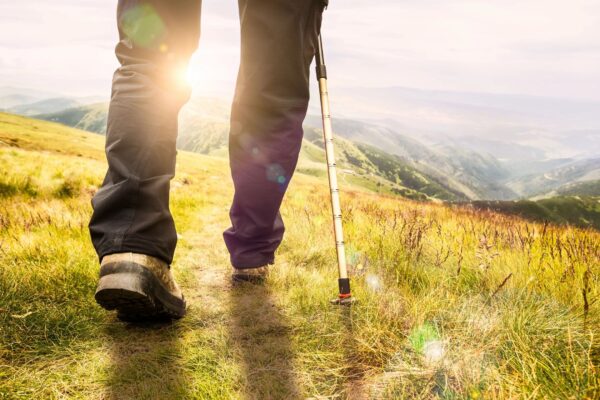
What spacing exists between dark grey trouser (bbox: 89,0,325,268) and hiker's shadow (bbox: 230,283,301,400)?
42cm

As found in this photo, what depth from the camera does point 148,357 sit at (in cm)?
200

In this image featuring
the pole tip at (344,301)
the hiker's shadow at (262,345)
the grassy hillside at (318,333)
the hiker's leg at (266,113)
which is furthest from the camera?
the hiker's leg at (266,113)

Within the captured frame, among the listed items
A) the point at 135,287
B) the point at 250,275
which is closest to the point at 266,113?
the point at 250,275

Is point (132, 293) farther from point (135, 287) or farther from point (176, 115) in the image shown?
point (176, 115)

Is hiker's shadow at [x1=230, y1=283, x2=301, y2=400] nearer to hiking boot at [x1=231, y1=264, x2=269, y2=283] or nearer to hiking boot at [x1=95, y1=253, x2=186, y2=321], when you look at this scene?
hiking boot at [x1=231, y1=264, x2=269, y2=283]

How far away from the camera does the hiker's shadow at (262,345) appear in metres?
1.81

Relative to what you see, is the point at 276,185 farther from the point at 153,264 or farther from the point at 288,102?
the point at 153,264

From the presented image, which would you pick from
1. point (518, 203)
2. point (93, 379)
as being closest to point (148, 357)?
point (93, 379)

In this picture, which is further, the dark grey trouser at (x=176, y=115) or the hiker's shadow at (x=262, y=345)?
the dark grey trouser at (x=176, y=115)

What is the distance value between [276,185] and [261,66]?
33.8 inches

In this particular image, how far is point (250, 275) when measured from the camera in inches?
123

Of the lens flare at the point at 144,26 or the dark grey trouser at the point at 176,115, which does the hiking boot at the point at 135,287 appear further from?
the lens flare at the point at 144,26

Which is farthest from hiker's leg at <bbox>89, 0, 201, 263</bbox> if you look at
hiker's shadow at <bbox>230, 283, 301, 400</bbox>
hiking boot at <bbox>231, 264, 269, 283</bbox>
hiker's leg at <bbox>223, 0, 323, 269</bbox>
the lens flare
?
hiking boot at <bbox>231, 264, 269, 283</bbox>

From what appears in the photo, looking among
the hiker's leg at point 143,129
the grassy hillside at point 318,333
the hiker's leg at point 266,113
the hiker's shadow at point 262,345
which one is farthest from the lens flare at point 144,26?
the hiker's shadow at point 262,345
